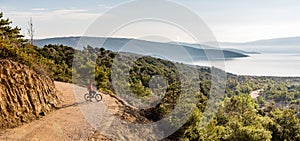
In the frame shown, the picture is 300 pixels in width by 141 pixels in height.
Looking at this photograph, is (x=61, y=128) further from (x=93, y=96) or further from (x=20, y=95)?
(x=93, y=96)

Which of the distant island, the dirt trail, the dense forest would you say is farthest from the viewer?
the dense forest

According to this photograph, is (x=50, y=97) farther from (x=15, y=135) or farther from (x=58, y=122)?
(x=15, y=135)

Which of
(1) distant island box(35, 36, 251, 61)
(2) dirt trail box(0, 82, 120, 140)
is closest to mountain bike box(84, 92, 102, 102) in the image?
(2) dirt trail box(0, 82, 120, 140)

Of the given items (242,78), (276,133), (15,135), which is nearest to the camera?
(15,135)

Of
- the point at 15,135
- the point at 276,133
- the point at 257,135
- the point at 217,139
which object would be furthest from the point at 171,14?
the point at 276,133

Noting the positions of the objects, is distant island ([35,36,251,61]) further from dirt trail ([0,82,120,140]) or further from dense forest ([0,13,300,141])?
dirt trail ([0,82,120,140])

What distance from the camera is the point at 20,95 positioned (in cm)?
918

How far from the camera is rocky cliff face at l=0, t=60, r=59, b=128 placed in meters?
8.49

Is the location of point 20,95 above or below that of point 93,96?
above

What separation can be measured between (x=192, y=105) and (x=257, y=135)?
562 cm

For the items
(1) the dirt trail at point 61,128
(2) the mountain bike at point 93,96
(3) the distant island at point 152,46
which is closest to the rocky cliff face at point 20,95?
(1) the dirt trail at point 61,128

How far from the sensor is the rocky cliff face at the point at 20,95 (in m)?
8.49

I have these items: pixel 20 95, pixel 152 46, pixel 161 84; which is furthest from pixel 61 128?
pixel 161 84

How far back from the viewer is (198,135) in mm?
12750
